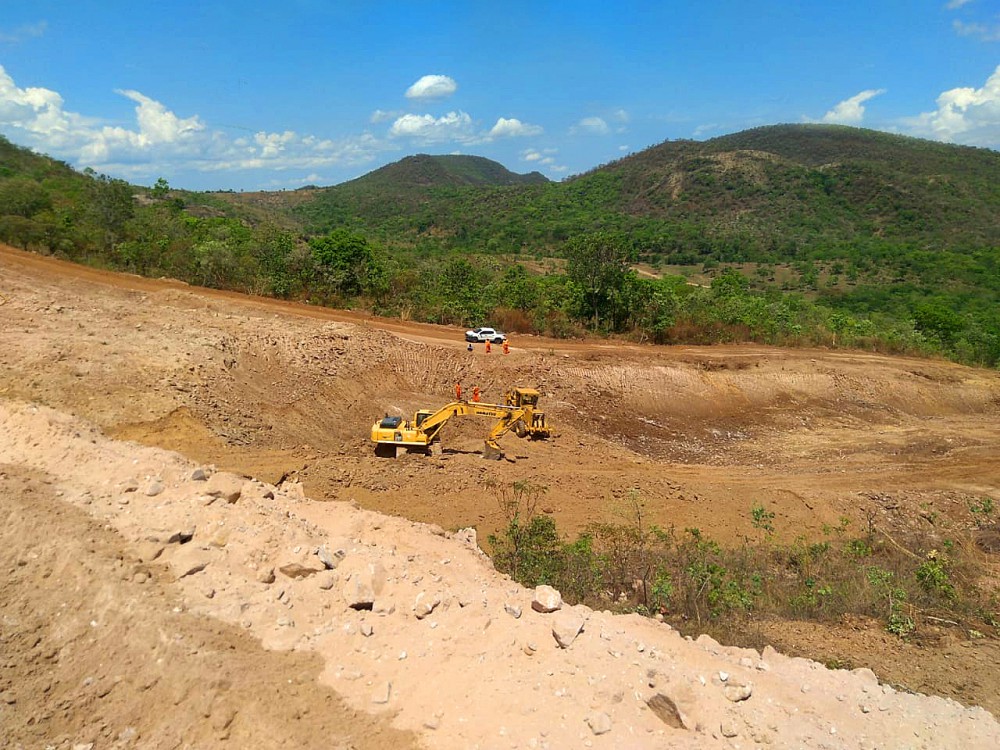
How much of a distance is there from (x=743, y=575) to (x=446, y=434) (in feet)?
28.1

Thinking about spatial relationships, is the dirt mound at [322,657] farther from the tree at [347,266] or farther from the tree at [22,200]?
the tree at [22,200]

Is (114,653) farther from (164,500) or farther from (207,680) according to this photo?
(164,500)

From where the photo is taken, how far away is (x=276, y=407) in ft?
47.0

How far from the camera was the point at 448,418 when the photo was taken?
539 inches

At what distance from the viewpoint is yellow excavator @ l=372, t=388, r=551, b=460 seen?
13.0 m

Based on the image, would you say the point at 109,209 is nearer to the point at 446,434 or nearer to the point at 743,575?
the point at 446,434

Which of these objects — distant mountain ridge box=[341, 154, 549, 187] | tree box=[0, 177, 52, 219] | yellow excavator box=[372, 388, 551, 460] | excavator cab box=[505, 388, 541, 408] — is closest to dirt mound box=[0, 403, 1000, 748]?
yellow excavator box=[372, 388, 551, 460]

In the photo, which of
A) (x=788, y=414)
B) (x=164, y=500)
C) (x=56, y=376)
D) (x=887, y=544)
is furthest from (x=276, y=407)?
(x=788, y=414)

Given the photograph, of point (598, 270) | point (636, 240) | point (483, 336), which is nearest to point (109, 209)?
point (483, 336)

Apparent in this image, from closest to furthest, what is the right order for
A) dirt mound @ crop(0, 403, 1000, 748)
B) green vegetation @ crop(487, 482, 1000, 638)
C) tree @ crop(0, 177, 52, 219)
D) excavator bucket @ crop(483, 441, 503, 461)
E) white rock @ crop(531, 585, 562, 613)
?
dirt mound @ crop(0, 403, 1000, 748), white rock @ crop(531, 585, 562, 613), green vegetation @ crop(487, 482, 1000, 638), excavator bucket @ crop(483, 441, 503, 461), tree @ crop(0, 177, 52, 219)

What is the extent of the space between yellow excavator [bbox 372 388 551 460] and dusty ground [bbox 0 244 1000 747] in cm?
39

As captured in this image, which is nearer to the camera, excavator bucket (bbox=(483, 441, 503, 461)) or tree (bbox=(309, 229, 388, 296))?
excavator bucket (bbox=(483, 441, 503, 461))

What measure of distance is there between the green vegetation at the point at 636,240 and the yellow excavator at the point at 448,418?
9.47 m

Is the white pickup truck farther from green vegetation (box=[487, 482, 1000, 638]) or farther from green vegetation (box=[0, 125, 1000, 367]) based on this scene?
green vegetation (box=[487, 482, 1000, 638])
